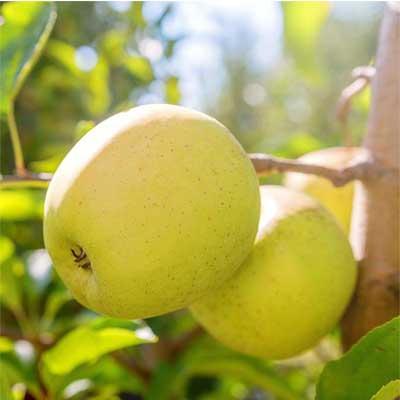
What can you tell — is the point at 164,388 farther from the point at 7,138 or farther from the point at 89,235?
the point at 7,138

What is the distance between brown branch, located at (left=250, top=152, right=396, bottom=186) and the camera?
2.21 ft

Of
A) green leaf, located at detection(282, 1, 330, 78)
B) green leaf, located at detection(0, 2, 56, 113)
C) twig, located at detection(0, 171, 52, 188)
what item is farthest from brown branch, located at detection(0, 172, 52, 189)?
green leaf, located at detection(282, 1, 330, 78)

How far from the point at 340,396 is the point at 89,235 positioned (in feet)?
0.82

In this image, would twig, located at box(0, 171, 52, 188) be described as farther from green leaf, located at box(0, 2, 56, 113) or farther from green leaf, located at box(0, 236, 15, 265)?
green leaf, located at box(0, 236, 15, 265)

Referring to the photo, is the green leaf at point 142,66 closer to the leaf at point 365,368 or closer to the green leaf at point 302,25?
the green leaf at point 302,25

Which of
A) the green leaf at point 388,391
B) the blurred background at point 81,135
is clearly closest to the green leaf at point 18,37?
the blurred background at point 81,135

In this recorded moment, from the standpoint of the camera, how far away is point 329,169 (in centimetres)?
69

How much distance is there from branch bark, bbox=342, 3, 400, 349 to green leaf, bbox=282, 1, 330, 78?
0.25 m

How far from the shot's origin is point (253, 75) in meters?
7.25

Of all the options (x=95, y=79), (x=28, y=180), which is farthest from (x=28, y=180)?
(x=95, y=79)

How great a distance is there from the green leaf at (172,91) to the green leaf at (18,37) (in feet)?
1.87

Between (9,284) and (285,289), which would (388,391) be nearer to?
(285,289)

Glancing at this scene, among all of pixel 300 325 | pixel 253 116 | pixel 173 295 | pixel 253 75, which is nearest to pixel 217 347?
pixel 300 325

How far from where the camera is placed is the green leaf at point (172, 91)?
1.38 meters
